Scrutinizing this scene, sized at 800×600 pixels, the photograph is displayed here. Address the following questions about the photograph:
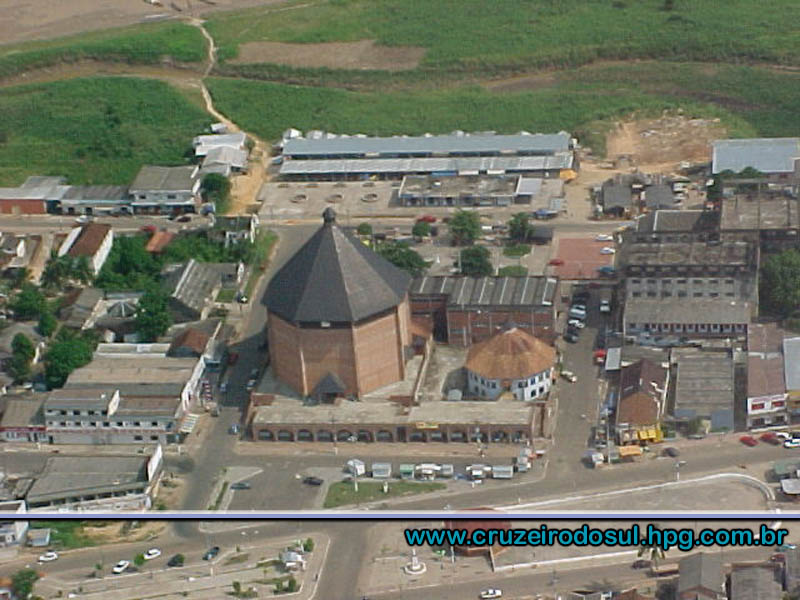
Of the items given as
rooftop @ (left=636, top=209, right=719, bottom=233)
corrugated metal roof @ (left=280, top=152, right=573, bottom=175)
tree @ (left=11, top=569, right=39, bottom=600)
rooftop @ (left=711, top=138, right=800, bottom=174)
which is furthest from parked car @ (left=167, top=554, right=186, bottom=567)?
rooftop @ (left=711, top=138, right=800, bottom=174)

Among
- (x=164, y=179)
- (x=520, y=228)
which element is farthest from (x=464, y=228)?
(x=164, y=179)

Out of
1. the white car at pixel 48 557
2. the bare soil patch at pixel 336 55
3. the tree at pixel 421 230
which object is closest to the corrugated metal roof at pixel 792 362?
the tree at pixel 421 230

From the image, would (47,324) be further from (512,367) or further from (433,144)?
(433,144)

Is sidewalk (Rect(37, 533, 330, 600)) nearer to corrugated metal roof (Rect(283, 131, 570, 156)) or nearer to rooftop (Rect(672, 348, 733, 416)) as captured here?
rooftop (Rect(672, 348, 733, 416))

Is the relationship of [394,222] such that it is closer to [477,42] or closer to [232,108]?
[232,108]

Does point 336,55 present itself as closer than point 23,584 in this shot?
No

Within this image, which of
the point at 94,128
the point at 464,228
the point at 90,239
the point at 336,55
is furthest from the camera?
the point at 336,55
